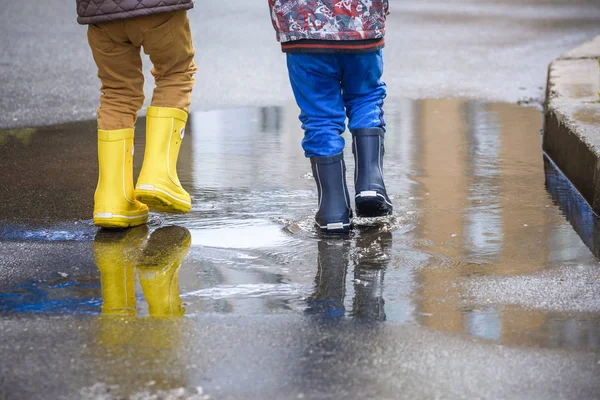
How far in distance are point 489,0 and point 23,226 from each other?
480 inches

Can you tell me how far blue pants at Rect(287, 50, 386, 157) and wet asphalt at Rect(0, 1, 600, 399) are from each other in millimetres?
327

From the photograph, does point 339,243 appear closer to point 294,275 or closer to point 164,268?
point 294,275

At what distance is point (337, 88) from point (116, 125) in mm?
841

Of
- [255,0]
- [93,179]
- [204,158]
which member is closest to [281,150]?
[204,158]

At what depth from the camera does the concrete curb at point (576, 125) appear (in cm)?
419

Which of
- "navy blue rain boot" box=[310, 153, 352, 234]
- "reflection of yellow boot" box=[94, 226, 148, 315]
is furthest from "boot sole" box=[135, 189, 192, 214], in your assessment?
"navy blue rain boot" box=[310, 153, 352, 234]

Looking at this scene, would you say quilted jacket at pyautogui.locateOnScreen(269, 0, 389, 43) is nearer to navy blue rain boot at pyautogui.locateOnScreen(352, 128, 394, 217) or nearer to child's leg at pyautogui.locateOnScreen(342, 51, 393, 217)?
child's leg at pyautogui.locateOnScreen(342, 51, 393, 217)

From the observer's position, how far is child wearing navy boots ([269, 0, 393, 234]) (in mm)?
3705

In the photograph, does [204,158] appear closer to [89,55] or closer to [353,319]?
[353,319]

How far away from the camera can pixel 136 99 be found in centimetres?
405

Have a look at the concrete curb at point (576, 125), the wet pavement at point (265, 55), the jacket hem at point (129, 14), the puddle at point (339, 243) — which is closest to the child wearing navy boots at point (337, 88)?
the puddle at point (339, 243)

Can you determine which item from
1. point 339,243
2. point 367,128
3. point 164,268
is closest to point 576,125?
point 367,128

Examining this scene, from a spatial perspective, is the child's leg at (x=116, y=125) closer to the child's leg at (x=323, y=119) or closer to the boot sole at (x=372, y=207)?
the child's leg at (x=323, y=119)

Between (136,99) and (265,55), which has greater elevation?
(136,99)
